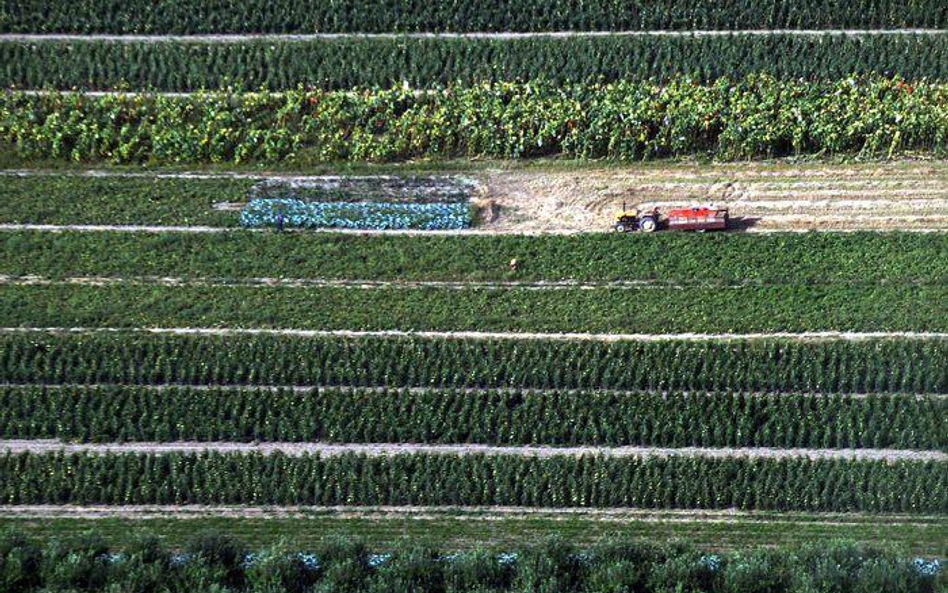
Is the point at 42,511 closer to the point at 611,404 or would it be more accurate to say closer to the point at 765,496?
the point at 611,404

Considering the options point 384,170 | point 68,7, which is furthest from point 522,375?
point 68,7

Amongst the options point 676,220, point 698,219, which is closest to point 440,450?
point 676,220

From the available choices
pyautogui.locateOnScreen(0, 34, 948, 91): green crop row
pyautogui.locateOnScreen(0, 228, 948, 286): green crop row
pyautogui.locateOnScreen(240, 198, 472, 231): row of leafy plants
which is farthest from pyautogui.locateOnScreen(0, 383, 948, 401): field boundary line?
pyautogui.locateOnScreen(0, 34, 948, 91): green crop row

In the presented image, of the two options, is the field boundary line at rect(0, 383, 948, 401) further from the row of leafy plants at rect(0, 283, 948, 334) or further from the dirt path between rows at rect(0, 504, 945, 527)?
the dirt path between rows at rect(0, 504, 945, 527)

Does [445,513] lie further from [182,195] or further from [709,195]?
[182,195]

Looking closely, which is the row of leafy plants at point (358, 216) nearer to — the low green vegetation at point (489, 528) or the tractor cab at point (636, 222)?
the tractor cab at point (636, 222)

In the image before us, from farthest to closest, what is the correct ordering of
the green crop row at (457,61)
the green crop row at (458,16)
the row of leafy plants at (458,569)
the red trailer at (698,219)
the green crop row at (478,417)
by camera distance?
the green crop row at (458,16), the green crop row at (457,61), the red trailer at (698,219), the green crop row at (478,417), the row of leafy plants at (458,569)

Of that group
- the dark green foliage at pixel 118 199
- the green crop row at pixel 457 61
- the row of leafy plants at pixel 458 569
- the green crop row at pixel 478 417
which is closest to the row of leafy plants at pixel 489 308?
the green crop row at pixel 478 417
